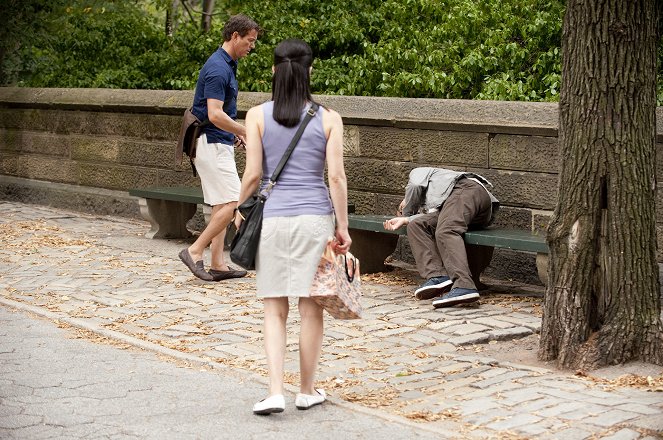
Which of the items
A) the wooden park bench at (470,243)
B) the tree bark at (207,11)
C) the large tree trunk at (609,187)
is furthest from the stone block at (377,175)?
the tree bark at (207,11)

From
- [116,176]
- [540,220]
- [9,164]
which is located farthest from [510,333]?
[9,164]

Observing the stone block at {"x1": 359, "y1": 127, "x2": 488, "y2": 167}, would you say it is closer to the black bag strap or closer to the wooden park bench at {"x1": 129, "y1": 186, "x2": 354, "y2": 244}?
the wooden park bench at {"x1": 129, "y1": 186, "x2": 354, "y2": 244}

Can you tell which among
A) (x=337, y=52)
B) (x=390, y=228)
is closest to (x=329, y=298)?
(x=390, y=228)

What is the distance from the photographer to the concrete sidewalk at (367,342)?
18.0 feet

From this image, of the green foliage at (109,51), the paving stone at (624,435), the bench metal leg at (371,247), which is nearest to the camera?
the paving stone at (624,435)

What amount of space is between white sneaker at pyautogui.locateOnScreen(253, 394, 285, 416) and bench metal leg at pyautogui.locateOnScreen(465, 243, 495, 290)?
3655 millimetres

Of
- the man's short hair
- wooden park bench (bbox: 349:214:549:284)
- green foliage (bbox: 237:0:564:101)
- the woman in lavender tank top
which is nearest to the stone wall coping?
wooden park bench (bbox: 349:214:549:284)

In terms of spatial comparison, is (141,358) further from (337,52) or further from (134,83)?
(134,83)

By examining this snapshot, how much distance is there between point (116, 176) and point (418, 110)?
477cm

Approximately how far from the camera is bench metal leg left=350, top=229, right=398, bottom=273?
31.6 feet

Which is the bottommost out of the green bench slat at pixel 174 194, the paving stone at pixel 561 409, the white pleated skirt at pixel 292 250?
the paving stone at pixel 561 409

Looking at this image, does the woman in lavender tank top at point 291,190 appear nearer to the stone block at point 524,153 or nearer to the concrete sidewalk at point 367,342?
the concrete sidewalk at point 367,342

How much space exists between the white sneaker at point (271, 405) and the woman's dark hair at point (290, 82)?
126 cm

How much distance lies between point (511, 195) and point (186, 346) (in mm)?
3282
